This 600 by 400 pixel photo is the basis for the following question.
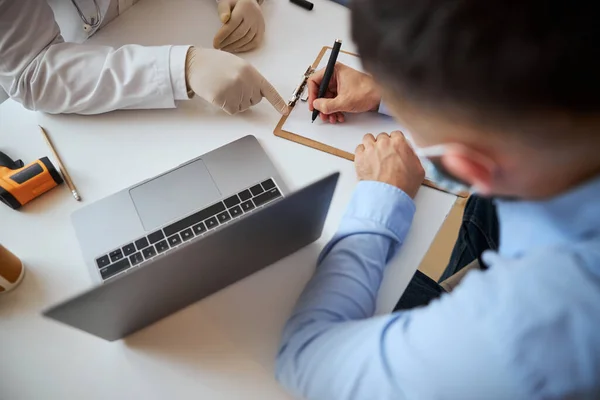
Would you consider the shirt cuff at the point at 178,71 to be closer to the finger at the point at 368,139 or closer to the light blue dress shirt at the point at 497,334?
the finger at the point at 368,139

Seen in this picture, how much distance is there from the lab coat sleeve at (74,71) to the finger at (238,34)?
103 millimetres

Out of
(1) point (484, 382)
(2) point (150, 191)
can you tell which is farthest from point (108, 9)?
(1) point (484, 382)

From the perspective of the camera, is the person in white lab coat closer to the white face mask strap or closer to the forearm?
the forearm

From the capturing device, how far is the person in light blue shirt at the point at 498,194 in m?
0.26

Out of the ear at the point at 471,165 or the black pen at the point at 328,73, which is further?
the black pen at the point at 328,73

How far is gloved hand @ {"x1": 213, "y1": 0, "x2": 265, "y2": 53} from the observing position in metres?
0.80

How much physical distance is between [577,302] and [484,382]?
0.32ft

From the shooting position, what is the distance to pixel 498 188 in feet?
1.21

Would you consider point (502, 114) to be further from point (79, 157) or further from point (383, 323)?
point (79, 157)

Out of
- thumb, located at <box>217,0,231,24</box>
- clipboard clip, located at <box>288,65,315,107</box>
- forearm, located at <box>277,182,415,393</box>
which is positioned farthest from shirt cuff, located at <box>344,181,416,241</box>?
thumb, located at <box>217,0,231,24</box>

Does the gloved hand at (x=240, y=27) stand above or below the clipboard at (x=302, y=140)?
above

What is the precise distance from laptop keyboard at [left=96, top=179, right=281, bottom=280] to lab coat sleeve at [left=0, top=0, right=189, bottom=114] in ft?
0.77

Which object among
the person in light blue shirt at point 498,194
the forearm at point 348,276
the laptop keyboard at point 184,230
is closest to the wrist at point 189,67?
the laptop keyboard at point 184,230

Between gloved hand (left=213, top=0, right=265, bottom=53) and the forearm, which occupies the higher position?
gloved hand (left=213, top=0, right=265, bottom=53)
